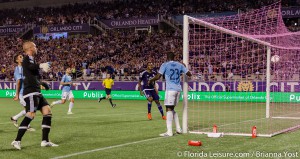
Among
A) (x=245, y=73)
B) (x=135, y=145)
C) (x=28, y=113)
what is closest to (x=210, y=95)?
(x=245, y=73)

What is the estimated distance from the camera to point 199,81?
29.4 m

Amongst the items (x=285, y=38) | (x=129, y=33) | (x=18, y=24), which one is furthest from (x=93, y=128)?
(x=18, y=24)

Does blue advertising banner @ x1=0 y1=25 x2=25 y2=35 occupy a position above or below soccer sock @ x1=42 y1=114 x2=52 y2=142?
above

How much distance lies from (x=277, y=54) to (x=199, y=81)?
10688 millimetres

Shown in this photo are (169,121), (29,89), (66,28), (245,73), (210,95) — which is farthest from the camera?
(66,28)

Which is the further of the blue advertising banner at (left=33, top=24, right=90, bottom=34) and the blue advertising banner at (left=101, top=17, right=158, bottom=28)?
the blue advertising banner at (left=33, top=24, right=90, bottom=34)

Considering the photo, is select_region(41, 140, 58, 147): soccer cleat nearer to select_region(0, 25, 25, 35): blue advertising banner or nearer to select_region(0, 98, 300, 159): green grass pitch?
select_region(0, 98, 300, 159): green grass pitch

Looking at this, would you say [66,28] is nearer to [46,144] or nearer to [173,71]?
[173,71]

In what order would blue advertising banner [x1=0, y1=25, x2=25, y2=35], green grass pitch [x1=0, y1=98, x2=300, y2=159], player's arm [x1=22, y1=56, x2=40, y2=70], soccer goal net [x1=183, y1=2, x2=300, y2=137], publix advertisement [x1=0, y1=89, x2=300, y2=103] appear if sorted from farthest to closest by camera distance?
1. blue advertising banner [x1=0, y1=25, x2=25, y2=35]
2. publix advertisement [x1=0, y1=89, x2=300, y2=103]
3. soccer goal net [x1=183, y1=2, x2=300, y2=137]
4. player's arm [x1=22, y1=56, x2=40, y2=70]
5. green grass pitch [x1=0, y1=98, x2=300, y2=159]

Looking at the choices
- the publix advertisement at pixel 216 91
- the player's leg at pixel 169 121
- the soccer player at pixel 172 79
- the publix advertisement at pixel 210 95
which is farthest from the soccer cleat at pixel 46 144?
the publix advertisement at pixel 216 91

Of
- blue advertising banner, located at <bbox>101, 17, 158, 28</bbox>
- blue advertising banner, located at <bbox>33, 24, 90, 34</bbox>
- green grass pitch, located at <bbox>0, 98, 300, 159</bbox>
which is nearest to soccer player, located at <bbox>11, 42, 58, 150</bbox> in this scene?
green grass pitch, located at <bbox>0, 98, 300, 159</bbox>

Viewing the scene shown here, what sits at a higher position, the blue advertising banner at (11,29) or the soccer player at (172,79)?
the blue advertising banner at (11,29)

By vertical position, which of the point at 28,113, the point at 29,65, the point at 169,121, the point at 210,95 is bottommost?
the point at 210,95

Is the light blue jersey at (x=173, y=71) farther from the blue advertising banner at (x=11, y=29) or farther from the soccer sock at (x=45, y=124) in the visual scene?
the blue advertising banner at (x=11, y=29)
